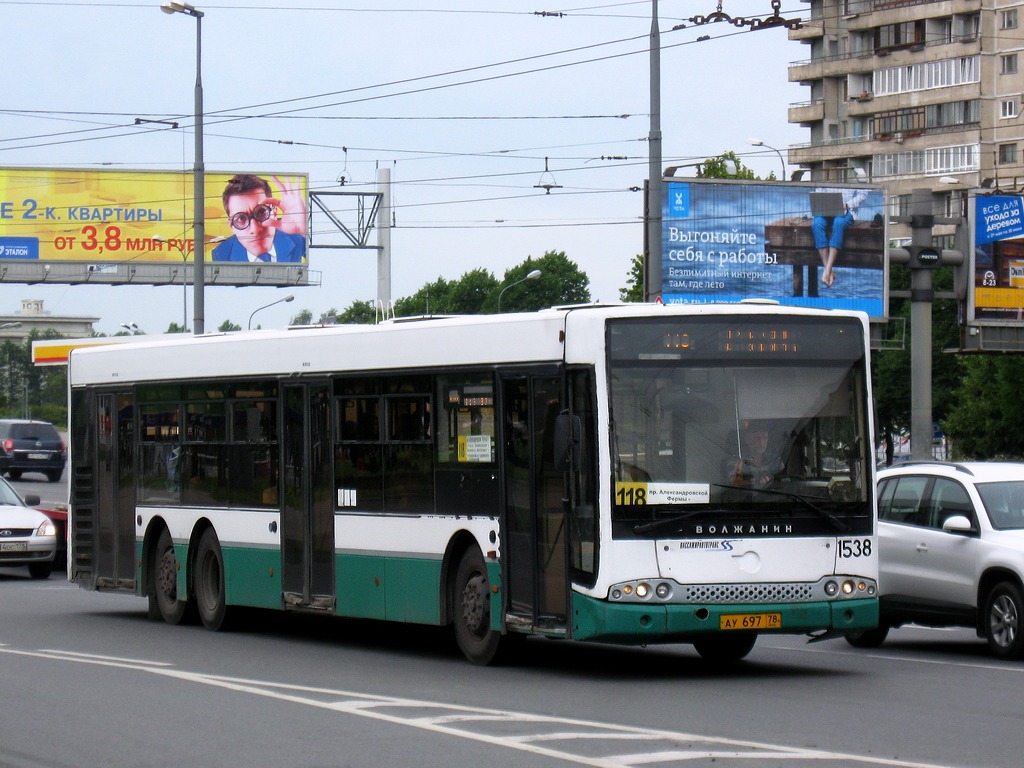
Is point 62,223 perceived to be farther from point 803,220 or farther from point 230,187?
point 803,220

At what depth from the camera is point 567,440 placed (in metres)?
12.7

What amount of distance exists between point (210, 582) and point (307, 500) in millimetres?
2207

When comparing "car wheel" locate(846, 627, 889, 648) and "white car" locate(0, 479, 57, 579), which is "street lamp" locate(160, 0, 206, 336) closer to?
"white car" locate(0, 479, 57, 579)

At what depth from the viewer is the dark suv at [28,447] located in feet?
183

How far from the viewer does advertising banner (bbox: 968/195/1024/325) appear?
45156 millimetres

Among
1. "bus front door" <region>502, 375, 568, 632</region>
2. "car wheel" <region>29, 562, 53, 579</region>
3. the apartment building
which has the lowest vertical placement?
"car wheel" <region>29, 562, 53, 579</region>

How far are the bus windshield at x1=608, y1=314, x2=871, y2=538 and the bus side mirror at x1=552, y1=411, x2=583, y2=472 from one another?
0.25 meters

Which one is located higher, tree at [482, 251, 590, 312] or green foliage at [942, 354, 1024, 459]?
tree at [482, 251, 590, 312]

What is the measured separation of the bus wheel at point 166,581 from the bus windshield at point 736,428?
717 centimetres

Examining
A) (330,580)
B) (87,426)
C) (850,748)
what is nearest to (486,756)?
(850,748)

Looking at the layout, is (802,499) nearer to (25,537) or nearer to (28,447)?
(25,537)

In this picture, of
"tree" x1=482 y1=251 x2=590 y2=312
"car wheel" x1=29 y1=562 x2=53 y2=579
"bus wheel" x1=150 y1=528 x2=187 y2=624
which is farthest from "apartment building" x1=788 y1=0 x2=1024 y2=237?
"bus wheel" x1=150 y1=528 x2=187 y2=624

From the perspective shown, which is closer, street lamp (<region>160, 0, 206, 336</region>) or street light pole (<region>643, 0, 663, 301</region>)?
street light pole (<region>643, 0, 663, 301</region>)

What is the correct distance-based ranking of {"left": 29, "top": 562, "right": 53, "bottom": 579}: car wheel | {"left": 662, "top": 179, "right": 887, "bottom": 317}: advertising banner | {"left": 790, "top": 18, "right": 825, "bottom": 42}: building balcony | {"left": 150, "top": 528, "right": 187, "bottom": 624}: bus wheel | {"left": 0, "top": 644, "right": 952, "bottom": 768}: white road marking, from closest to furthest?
{"left": 0, "top": 644, "right": 952, "bottom": 768}: white road marking, {"left": 150, "top": 528, "right": 187, "bottom": 624}: bus wheel, {"left": 29, "top": 562, "right": 53, "bottom": 579}: car wheel, {"left": 662, "top": 179, "right": 887, "bottom": 317}: advertising banner, {"left": 790, "top": 18, "right": 825, "bottom": 42}: building balcony
